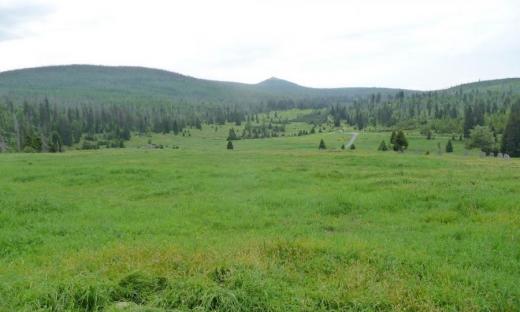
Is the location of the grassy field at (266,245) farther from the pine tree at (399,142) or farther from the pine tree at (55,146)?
the pine tree at (55,146)

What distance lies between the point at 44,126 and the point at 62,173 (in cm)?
15350

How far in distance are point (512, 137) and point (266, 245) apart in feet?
352

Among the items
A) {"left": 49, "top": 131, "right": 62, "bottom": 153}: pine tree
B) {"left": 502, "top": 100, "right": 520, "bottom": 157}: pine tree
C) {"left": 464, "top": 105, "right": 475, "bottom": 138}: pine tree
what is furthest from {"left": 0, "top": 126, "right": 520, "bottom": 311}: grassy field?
{"left": 464, "top": 105, "right": 475, "bottom": 138}: pine tree

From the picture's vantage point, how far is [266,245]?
11.0 metres

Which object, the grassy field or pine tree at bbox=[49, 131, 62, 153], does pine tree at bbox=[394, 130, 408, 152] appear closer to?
the grassy field

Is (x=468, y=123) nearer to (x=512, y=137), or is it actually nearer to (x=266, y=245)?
(x=512, y=137)

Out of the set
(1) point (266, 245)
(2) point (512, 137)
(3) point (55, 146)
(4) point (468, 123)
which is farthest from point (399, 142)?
(1) point (266, 245)

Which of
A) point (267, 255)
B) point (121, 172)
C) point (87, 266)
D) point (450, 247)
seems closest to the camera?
point (87, 266)

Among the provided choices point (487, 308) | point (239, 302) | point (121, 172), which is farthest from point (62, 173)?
point (487, 308)

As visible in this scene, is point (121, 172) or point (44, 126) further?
point (44, 126)

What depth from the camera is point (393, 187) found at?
21.6 meters

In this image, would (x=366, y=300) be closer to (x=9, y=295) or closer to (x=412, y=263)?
(x=412, y=263)

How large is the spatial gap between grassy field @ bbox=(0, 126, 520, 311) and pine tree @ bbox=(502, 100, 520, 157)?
3359 inches

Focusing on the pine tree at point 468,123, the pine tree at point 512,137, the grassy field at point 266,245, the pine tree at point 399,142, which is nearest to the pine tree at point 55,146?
the pine tree at point 399,142
